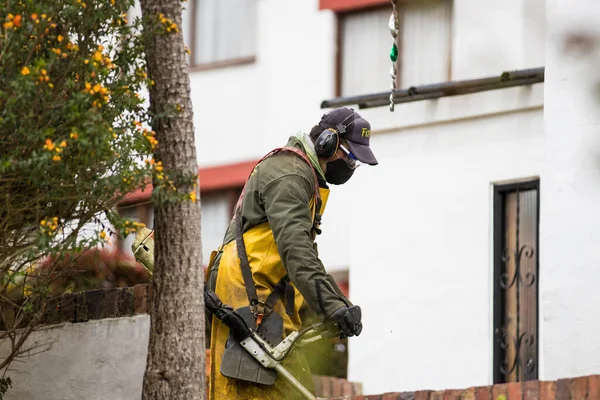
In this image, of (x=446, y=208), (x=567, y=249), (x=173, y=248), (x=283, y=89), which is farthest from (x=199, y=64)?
(x=173, y=248)

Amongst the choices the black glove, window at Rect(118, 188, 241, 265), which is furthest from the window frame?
the black glove

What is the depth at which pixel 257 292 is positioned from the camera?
22.8 ft

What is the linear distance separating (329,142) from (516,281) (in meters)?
5.34

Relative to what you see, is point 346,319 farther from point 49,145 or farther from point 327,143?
point 49,145

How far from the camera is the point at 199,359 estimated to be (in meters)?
7.19

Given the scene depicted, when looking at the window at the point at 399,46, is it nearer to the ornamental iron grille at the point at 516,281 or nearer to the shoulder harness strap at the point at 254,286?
the ornamental iron grille at the point at 516,281

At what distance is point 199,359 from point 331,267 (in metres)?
9.17

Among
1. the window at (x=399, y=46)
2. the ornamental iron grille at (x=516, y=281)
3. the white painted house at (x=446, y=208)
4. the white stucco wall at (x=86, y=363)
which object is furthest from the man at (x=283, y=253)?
the window at (x=399, y=46)

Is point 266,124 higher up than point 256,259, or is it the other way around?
point 266,124

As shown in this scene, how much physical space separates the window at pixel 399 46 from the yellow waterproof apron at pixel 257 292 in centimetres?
790

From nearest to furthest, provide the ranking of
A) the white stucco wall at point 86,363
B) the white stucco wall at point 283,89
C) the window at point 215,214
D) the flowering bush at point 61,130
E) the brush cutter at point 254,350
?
the flowering bush at point 61,130 < the brush cutter at point 254,350 < the white stucco wall at point 86,363 < the white stucco wall at point 283,89 < the window at point 215,214

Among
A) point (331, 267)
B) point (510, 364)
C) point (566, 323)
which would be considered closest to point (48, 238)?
point (566, 323)

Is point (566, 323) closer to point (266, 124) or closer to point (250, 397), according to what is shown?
point (250, 397)

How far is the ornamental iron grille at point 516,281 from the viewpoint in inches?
465
